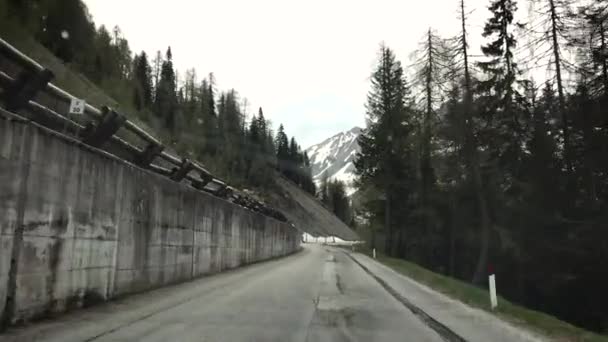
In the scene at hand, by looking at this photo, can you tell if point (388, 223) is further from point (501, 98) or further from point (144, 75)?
point (144, 75)

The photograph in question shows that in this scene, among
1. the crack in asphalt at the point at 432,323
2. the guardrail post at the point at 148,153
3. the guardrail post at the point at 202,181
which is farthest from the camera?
the guardrail post at the point at 202,181

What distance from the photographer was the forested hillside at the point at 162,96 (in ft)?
168

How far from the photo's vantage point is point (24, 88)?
24.7 feet

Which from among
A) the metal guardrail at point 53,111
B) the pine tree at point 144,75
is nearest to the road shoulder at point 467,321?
the metal guardrail at point 53,111

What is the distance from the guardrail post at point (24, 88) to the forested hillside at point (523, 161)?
13.3 meters

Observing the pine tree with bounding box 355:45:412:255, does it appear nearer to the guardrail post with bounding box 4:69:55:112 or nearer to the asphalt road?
the asphalt road

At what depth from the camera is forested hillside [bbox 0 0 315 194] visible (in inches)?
2018

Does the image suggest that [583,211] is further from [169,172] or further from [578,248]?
[169,172]

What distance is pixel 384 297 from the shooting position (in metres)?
13.0

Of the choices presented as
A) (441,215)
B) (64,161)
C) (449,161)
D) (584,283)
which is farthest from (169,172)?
(441,215)

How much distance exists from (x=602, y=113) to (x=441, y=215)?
2067cm

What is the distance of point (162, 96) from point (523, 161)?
7995 cm

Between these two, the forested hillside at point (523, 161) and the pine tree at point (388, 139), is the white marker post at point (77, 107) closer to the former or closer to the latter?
the forested hillside at point (523, 161)

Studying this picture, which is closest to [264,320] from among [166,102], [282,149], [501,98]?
[501,98]
